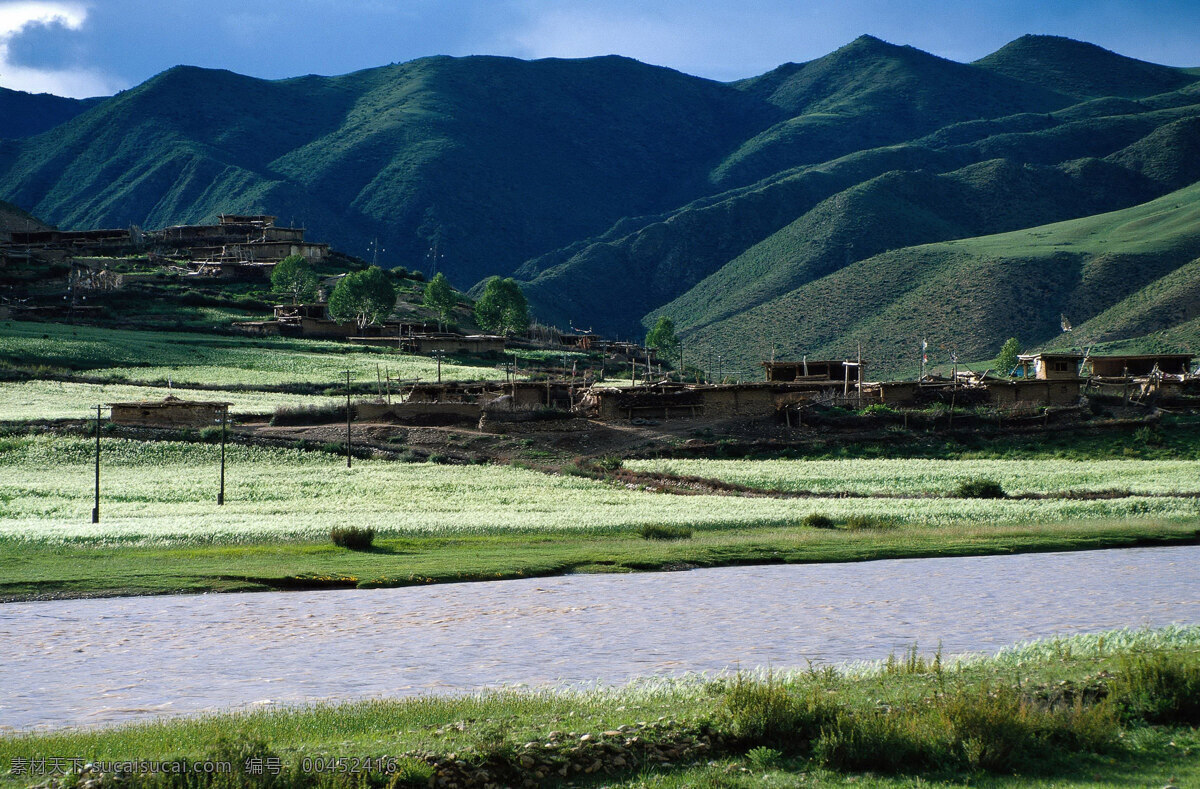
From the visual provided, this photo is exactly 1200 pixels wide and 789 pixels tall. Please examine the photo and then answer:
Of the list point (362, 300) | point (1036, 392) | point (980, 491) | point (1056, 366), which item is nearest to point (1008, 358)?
point (1056, 366)

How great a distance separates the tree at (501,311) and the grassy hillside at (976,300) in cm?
2469

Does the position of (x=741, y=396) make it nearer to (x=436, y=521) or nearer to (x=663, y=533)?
(x=663, y=533)

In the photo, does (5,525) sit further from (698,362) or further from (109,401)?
(698,362)

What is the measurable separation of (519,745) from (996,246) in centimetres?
16265

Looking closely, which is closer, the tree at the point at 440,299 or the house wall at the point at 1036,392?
the house wall at the point at 1036,392

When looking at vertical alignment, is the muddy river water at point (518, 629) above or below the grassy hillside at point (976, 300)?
below

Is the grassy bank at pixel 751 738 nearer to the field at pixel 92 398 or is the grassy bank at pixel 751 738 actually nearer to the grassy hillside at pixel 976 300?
the field at pixel 92 398

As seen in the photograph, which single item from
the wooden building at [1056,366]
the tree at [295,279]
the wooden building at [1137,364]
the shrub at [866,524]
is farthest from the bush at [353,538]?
the tree at [295,279]

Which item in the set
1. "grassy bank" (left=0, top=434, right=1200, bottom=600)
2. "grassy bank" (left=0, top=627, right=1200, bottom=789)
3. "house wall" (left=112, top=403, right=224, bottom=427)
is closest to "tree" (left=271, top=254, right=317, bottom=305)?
"house wall" (left=112, top=403, right=224, bottom=427)

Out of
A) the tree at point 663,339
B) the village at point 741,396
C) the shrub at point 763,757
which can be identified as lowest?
the shrub at point 763,757

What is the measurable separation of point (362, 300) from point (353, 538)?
8812 cm

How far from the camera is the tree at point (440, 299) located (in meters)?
127

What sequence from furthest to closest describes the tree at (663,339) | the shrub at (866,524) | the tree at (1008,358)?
1. the tree at (663,339)
2. the tree at (1008,358)
3. the shrub at (866,524)

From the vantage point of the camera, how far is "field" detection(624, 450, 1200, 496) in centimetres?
4971
